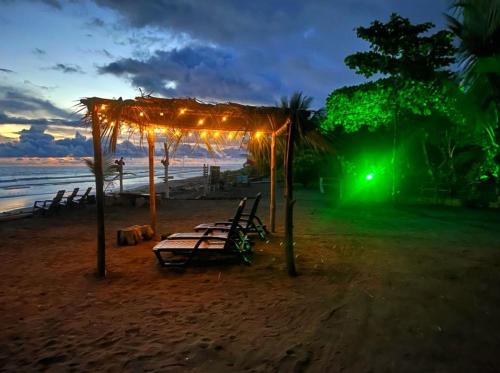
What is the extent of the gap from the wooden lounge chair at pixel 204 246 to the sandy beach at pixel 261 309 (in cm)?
26

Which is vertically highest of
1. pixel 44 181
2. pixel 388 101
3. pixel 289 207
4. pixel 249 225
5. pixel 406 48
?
pixel 406 48

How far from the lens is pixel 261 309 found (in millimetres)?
4422

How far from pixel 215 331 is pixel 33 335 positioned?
6.25ft

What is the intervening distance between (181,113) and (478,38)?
32.4 feet

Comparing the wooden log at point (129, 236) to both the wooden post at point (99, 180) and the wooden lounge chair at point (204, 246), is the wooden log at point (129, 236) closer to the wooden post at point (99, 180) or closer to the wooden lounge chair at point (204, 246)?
the wooden lounge chair at point (204, 246)

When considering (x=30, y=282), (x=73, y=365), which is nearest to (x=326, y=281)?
(x=73, y=365)

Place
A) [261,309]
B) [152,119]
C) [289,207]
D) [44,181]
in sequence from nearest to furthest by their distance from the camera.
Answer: [261,309] < [289,207] < [152,119] < [44,181]

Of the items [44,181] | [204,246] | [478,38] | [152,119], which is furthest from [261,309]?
[44,181]

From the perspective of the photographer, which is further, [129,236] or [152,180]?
[152,180]

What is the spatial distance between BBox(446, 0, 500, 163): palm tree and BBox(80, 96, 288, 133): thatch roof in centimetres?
690

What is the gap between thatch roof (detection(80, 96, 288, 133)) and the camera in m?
5.75

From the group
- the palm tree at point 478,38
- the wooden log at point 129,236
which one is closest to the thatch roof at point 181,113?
the wooden log at point 129,236

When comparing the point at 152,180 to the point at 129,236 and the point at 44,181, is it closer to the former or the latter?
the point at 129,236

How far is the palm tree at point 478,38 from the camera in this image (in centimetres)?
1033
